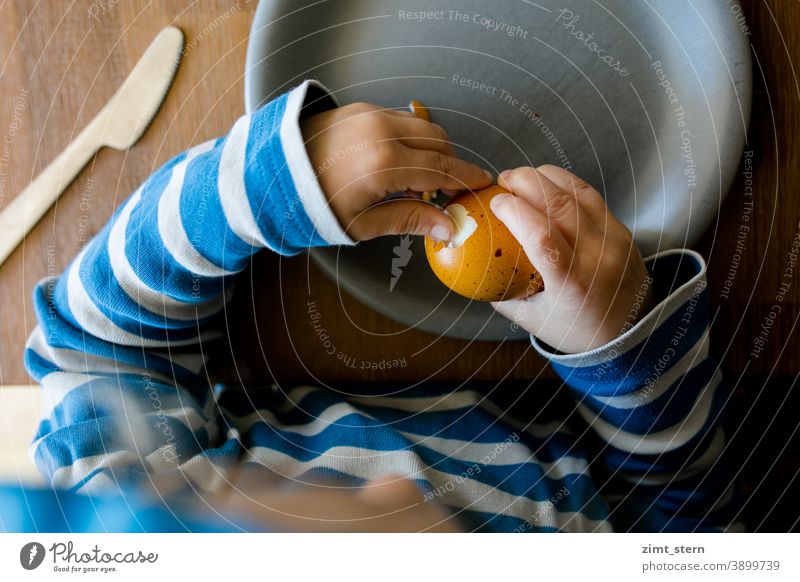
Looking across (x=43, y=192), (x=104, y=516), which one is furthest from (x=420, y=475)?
(x=43, y=192)

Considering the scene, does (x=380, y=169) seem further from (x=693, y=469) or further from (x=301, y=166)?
(x=693, y=469)

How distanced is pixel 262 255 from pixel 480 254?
14 centimetres

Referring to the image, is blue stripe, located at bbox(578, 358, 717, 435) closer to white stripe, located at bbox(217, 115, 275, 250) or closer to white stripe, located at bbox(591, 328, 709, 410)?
white stripe, located at bbox(591, 328, 709, 410)

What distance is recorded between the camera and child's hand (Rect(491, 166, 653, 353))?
10.0 inches

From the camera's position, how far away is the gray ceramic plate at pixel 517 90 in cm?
31

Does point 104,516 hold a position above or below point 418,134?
below

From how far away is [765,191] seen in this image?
32 cm

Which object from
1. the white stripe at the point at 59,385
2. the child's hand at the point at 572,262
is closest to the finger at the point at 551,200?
the child's hand at the point at 572,262

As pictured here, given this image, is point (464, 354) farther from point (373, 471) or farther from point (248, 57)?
point (248, 57)

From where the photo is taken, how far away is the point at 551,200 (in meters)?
0.27

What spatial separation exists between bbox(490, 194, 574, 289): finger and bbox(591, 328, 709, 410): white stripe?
3.1 inches

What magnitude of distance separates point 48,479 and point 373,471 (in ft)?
0.50

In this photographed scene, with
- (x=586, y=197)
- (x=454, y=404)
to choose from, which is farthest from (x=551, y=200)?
(x=454, y=404)
